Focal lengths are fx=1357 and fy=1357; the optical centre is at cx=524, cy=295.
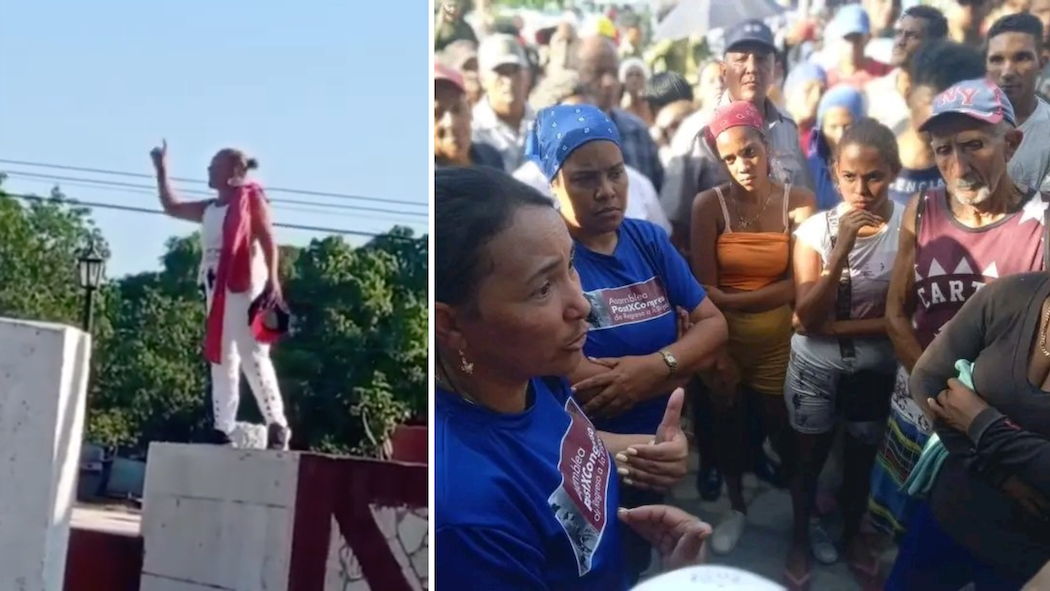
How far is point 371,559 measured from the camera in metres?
3.85

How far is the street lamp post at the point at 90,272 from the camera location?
13.0ft

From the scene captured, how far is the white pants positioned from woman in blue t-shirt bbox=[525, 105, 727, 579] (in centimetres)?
87

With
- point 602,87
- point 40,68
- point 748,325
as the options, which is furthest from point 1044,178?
point 40,68

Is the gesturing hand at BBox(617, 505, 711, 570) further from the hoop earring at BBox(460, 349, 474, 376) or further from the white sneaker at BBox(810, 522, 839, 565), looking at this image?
the hoop earring at BBox(460, 349, 474, 376)

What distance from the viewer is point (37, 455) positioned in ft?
12.7

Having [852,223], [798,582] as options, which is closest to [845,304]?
[852,223]

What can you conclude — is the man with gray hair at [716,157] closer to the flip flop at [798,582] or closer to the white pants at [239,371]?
the flip flop at [798,582]

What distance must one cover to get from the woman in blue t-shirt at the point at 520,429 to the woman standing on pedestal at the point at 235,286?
504 mm

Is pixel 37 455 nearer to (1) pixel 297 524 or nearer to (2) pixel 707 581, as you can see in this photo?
(1) pixel 297 524

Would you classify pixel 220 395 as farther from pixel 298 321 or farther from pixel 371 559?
pixel 371 559

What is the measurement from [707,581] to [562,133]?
4.31 ft

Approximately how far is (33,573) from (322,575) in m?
0.84

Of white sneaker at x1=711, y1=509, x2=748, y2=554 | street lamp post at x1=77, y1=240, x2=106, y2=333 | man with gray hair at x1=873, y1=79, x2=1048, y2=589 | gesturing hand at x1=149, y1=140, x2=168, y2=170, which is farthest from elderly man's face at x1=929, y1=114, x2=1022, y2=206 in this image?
street lamp post at x1=77, y1=240, x2=106, y2=333

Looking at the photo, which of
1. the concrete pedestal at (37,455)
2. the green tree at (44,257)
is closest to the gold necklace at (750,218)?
the green tree at (44,257)
